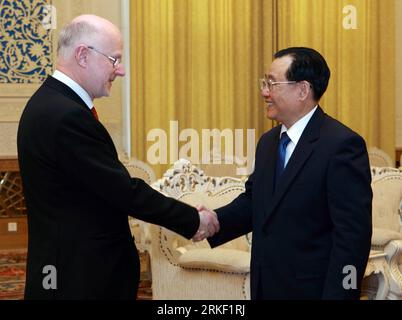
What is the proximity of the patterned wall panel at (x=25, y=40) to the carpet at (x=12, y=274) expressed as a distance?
5.74 feet

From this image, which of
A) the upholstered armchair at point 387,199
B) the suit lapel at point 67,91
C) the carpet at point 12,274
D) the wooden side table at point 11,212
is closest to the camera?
the suit lapel at point 67,91

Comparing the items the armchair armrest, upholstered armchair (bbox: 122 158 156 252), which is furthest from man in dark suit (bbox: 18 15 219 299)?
upholstered armchair (bbox: 122 158 156 252)

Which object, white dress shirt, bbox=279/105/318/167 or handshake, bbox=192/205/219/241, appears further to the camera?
handshake, bbox=192/205/219/241

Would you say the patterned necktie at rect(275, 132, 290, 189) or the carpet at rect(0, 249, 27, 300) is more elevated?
the patterned necktie at rect(275, 132, 290, 189)

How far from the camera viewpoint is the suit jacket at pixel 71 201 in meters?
2.42

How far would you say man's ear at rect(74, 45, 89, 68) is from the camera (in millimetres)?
2549

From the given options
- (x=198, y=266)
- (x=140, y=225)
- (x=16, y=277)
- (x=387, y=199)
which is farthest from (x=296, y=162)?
(x=16, y=277)

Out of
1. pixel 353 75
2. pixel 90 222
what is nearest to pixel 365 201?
pixel 90 222

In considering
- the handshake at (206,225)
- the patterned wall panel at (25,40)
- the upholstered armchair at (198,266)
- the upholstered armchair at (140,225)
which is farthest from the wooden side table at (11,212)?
the handshake at (206,225)

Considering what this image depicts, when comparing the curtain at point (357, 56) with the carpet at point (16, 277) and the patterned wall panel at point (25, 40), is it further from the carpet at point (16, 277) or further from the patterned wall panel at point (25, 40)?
the carpet at point (16, 277)

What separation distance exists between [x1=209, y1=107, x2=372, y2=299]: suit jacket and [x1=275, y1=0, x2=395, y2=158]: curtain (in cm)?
572

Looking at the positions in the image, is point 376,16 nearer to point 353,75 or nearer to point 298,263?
point 353,75

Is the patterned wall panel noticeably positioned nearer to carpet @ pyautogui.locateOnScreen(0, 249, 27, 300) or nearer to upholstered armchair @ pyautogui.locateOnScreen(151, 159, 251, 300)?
carpet @ pyautogui.locateOnScreen(0, 249, 27, 300)

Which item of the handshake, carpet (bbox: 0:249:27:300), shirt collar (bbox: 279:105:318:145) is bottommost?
carpet (bbox: 0:249:27:300)
